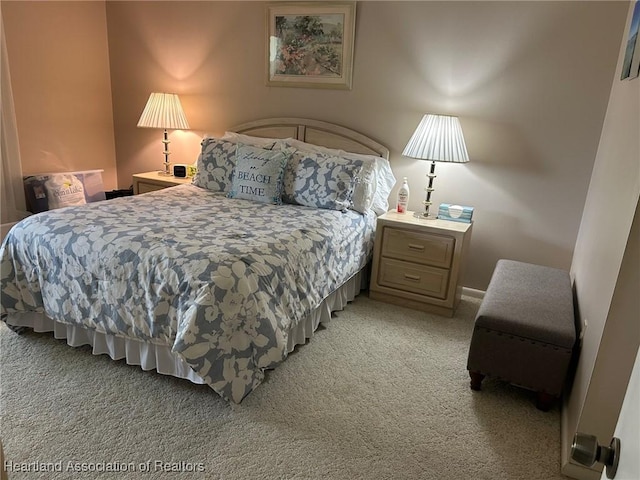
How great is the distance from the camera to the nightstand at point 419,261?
9.86ft

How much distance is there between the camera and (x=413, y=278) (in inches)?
123

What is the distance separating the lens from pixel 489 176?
322cm

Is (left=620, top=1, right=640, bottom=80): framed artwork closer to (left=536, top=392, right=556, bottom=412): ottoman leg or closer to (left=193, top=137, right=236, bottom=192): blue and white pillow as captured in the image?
(left=536, top=392, right=556, bottom=412): ottoman leg

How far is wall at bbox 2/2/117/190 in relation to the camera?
12.0 ft

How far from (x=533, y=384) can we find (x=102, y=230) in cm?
218

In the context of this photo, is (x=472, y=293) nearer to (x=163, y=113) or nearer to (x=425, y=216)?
(x=425, y=216)

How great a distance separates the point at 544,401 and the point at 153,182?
3339 mm

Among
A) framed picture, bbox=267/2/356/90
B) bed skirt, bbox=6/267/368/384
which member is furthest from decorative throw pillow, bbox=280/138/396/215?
bed skirt, bbox=6/267/368/384

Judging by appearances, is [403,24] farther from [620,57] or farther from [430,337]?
[430,337]

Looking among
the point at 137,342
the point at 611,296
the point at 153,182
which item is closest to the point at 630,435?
the point at 611,296

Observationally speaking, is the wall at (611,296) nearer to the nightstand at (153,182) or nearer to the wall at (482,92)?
the wall at (482,92)

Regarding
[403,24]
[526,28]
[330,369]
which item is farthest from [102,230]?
[526,28]

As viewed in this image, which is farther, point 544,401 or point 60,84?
point 60,84

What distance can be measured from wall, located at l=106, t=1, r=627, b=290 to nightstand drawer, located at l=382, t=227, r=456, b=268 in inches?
18.6
